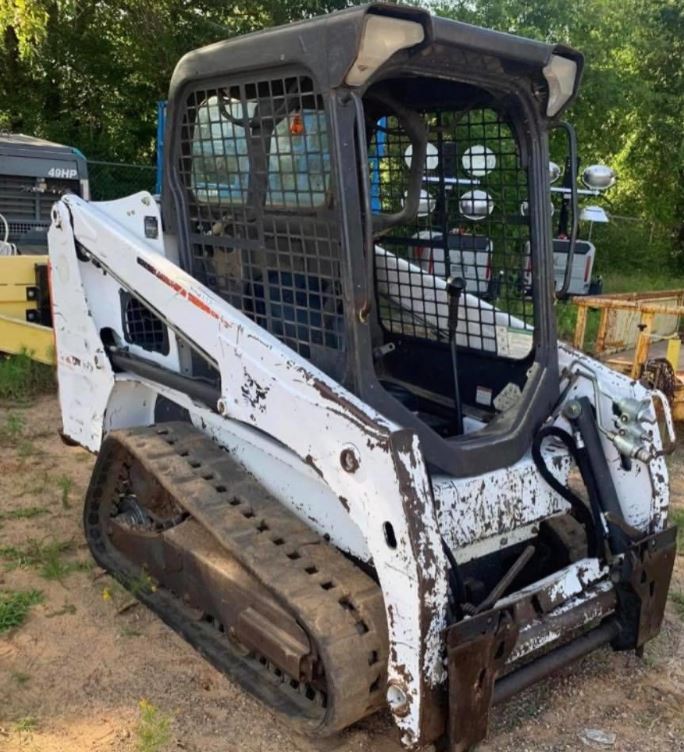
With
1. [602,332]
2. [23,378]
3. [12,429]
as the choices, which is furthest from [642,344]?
[23,378]

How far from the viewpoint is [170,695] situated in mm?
3047

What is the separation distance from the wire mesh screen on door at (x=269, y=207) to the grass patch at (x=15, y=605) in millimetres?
1487

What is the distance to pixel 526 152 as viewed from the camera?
3248 millimetres

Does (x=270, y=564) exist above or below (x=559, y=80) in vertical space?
below

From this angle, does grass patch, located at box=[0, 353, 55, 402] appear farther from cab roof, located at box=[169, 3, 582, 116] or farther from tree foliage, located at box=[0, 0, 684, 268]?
tree foliage, located at box=[0, 0, 684, 268]

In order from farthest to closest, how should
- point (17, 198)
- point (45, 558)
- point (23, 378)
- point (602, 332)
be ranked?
point (17, 198) → point (23, 378) → point (602, 332) → point (45, 558)

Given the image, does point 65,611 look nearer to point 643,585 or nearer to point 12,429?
point 643,585

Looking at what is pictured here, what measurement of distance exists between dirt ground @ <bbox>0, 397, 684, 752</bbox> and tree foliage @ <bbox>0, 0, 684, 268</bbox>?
8.30 m

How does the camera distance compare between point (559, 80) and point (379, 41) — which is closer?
point (379, 41)

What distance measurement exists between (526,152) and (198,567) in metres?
1.90

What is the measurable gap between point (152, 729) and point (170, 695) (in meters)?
0.22

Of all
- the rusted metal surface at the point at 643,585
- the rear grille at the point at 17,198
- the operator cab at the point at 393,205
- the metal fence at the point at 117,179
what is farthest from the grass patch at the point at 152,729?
the metal fence at the point at 117,179

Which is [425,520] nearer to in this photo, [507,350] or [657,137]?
[507,350]

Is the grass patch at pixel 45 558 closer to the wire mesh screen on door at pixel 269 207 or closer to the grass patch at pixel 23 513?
the grass patch at pixel 23 513
